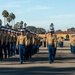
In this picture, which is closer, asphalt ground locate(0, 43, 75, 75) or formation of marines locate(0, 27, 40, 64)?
asphalt ground locate(0, 43, 75, 75)

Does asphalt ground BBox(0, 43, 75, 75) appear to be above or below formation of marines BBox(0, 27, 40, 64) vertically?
below

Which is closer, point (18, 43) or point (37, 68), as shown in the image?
point (37, 68)

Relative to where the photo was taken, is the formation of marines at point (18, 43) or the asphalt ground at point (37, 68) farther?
the formation of marines at point (18, 43)

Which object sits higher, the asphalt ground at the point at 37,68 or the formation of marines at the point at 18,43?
the formation of marines at the point at 18,43

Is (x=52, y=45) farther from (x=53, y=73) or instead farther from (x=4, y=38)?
(x=53, y=73)

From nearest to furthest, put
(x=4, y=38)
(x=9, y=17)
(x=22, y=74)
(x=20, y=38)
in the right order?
1. (x=22, y=74)
2. (x=20, y=38)
3. (x=4, y=38)
4. (x=9, y=17)

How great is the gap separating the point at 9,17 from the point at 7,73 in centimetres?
11102

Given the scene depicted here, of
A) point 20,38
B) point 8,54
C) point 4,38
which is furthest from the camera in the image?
→ point 8,54

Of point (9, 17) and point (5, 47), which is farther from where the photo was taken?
point (9, 17)

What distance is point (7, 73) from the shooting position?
56.2 ft

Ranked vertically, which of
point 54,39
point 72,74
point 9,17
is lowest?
Answer: point 72,74

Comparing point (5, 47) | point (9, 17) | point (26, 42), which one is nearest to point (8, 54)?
point (5, 47)

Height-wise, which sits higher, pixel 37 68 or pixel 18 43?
pixel 18 43

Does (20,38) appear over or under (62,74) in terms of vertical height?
over
